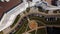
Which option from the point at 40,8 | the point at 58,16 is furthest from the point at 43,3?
the point at 58,16

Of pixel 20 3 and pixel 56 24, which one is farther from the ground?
pixel 20 3

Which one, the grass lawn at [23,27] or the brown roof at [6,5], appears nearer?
the grass lawn at [23,27]

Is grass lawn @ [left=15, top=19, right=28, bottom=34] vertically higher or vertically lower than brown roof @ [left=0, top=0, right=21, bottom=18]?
lower

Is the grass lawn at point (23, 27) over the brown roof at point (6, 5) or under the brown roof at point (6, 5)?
under

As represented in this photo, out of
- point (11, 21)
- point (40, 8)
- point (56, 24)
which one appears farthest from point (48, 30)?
point (11, 21)

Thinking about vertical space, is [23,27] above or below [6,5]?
below

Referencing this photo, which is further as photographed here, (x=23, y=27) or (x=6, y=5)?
(x=6, y=5)

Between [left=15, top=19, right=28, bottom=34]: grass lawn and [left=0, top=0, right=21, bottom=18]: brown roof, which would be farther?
[left=0, top=0, right=21, bottom=18]: brown roof

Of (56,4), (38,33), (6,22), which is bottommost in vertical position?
(38,33)

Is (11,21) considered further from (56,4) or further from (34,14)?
(56,4)
